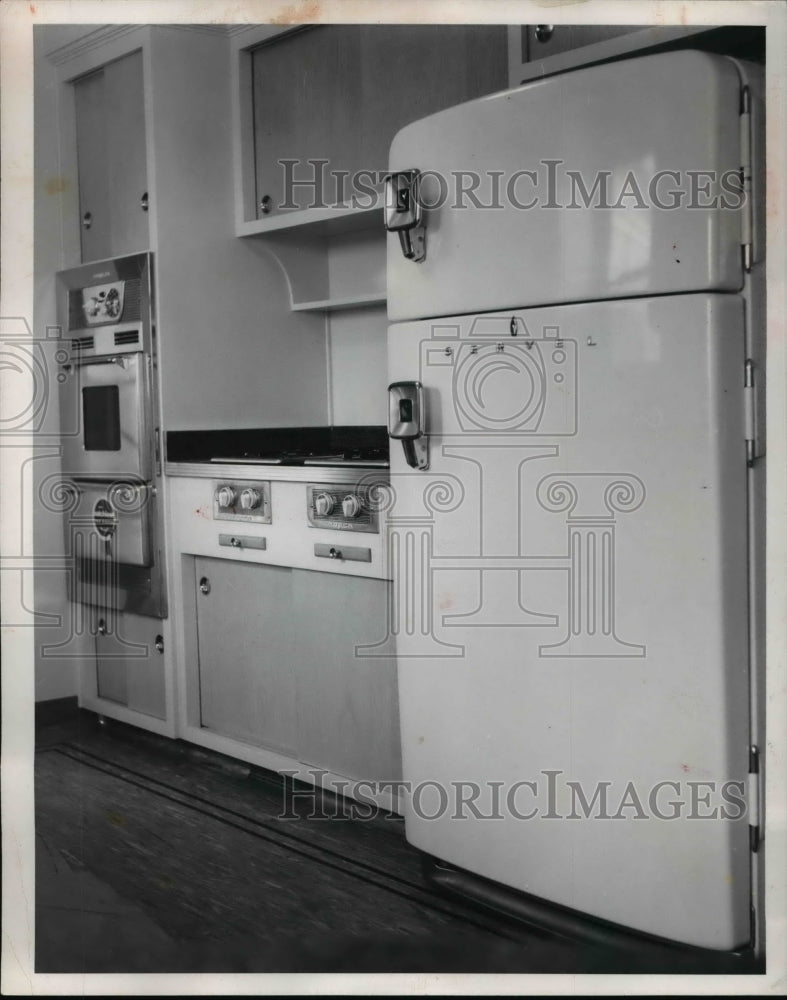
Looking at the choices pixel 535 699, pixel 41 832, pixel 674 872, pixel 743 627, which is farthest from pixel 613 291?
pixel 41 832

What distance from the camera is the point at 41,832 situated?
8.66 ft

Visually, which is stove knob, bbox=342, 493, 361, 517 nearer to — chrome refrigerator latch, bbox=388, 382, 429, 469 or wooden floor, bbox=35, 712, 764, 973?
chrome refrigerator latch, bbox=388, 382, 429, 469

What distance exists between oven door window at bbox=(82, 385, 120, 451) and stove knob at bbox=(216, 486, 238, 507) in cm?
55

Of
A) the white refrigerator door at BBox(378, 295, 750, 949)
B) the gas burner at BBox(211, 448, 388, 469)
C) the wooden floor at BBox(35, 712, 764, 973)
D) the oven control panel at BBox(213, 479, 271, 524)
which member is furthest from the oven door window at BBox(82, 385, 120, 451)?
the white refrigerator door at BBox(378, 295, 750, 949)

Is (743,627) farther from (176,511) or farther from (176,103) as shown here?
(176,103)

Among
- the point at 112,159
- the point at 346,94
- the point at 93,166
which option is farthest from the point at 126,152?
the point at 346,94

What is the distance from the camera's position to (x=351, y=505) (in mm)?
2465

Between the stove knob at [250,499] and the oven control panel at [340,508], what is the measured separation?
0.22m

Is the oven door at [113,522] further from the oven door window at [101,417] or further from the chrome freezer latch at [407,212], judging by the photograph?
the chrome freezer latch at [407,212]

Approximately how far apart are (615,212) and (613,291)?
0.14 m

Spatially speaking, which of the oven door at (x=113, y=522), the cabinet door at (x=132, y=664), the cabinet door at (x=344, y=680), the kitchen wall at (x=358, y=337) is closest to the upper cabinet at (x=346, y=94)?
the kitchen wall at (x=358, y=337)

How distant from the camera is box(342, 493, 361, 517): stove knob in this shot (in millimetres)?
2457

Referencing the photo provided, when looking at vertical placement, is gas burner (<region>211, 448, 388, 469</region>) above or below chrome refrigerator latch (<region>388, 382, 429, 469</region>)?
below

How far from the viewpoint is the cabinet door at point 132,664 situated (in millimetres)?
3195
